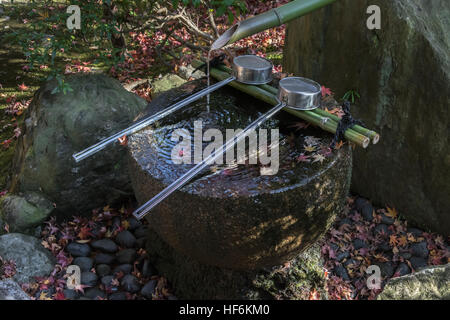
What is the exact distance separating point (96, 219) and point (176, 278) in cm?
106

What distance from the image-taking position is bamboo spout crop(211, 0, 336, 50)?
7.06ft

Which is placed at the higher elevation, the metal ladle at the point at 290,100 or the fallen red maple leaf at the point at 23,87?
the metal ladle at the point at 290,100

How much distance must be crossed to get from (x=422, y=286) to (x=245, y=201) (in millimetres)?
1271

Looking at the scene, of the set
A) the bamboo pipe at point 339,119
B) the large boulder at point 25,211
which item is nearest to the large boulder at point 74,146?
the large boulder at point 25,211

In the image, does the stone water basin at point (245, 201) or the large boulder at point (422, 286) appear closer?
the stone water basin at point (245, 201)

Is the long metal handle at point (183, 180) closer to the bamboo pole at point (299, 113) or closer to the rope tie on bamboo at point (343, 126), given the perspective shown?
the bamboo pole at point (299, 113)

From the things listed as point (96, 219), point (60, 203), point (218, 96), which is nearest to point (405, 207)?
point (218, 96)

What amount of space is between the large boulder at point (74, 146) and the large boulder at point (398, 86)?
213cm

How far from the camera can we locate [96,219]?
3926mm

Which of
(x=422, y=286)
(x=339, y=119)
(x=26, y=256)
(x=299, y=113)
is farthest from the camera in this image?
(x=26, y=256)

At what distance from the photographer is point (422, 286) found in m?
2.56

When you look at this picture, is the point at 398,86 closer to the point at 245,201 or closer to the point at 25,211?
the point at 245,201

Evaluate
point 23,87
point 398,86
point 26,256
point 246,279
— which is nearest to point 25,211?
point 26,256

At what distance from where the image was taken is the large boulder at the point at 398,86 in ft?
11.4
